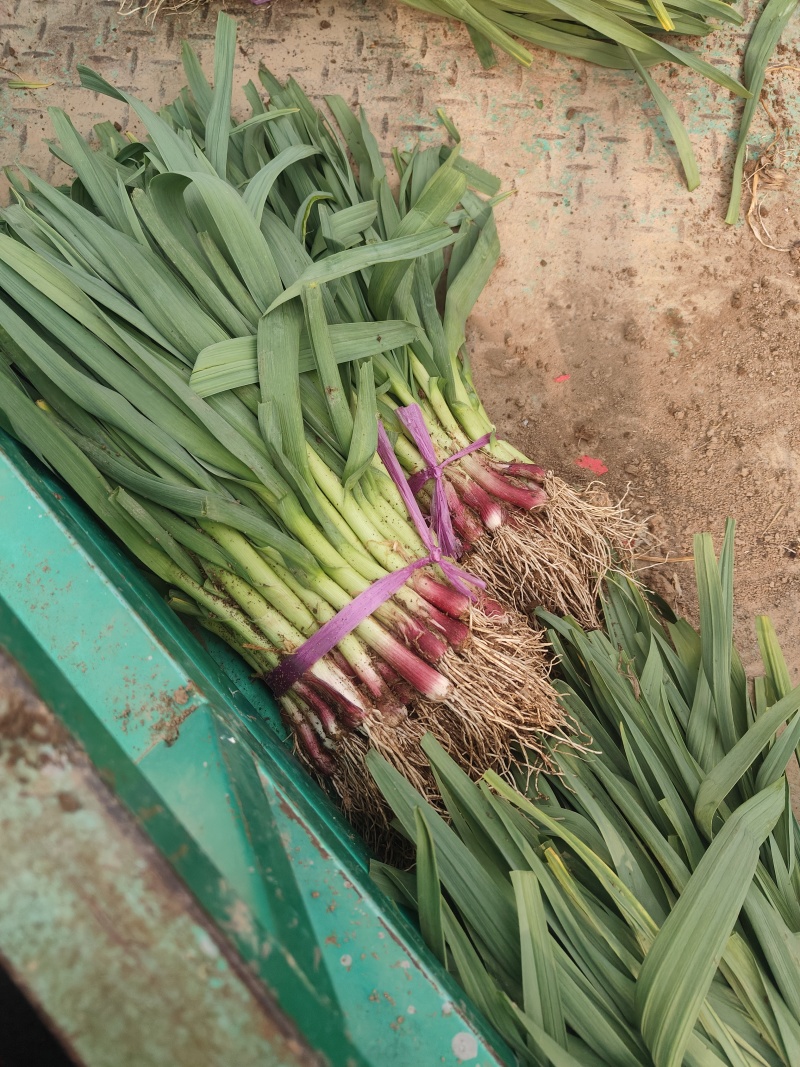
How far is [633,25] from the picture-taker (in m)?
1.61

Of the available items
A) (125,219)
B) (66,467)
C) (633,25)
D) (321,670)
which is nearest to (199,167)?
(125,219)

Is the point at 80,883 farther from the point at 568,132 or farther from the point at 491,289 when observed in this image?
the point at 568,132

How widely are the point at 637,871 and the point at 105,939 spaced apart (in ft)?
2.35

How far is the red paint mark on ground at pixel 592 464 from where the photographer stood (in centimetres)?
160

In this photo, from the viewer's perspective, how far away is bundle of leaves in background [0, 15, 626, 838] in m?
1.11

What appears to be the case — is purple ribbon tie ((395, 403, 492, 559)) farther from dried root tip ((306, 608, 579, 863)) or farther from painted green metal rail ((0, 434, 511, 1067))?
painted green metal rail ((0, 434, 511, 1067))

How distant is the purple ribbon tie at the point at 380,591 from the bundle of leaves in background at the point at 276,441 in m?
0.01

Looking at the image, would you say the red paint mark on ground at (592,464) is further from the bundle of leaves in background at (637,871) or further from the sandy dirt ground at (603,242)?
the bundle of leaves in background at (637,871)

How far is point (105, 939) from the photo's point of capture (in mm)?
652

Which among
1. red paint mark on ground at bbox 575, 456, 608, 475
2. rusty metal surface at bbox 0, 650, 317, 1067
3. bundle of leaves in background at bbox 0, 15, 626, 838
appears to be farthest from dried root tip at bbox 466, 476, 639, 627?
rusty metal surface at bbox 0, 650, 317, 1067

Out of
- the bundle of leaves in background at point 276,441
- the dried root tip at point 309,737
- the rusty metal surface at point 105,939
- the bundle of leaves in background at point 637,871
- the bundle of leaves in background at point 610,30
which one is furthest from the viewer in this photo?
the bundle of leaves in background at point 610,30

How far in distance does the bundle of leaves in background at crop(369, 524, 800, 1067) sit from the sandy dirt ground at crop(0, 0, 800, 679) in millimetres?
374

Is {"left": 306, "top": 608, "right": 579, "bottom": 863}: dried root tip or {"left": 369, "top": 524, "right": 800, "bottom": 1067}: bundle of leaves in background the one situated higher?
{"left": 306, "top": 608, "right": 579, "bottom": 863}: dried root tip

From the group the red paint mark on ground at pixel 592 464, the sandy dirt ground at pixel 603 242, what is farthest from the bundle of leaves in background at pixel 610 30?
the red paint mark on ground at pixel 592 464
